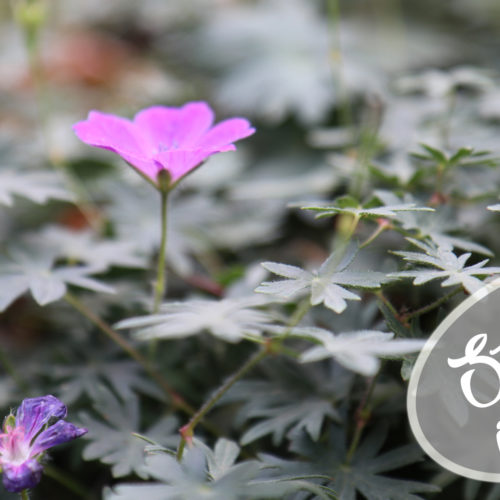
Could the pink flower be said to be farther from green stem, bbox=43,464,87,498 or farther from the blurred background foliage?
green stem, bbox=43,464,87,498

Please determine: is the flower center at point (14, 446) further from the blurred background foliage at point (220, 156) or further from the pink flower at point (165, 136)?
the pink flower at point (165, 136)

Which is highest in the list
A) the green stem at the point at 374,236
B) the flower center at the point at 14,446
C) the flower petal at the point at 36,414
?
the green stem at the point at 374,236

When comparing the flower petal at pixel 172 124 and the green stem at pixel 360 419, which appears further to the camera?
the flower petal at pixel 172 124

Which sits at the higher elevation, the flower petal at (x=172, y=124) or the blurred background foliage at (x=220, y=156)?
the flower petal at (x=172, y=124)

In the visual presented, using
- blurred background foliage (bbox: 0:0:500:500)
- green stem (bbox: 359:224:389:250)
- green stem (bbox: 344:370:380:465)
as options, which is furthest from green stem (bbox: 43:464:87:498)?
A: green stem (bbox: 359:224:389:250)

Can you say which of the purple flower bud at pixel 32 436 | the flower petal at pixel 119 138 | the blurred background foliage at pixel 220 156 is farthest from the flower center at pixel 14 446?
the flower petal at pixel 119 138

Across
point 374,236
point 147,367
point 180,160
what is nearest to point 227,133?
point 180,160
